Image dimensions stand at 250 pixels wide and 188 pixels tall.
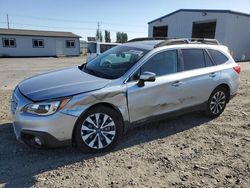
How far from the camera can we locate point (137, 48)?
14.6ft

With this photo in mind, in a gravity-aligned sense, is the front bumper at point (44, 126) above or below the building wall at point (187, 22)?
below

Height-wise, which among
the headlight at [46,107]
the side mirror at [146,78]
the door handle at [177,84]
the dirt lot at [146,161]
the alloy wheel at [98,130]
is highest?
the side mirror at [146,78]

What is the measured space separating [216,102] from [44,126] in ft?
12.4

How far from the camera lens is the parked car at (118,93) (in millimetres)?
3227

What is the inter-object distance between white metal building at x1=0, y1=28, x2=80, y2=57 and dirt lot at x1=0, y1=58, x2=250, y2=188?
27.5 m

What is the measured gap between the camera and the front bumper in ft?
10.4

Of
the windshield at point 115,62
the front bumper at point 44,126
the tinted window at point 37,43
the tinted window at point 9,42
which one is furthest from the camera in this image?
the tinted window at point 37,43

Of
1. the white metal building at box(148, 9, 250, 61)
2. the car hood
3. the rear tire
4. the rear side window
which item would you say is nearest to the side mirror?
the car hood

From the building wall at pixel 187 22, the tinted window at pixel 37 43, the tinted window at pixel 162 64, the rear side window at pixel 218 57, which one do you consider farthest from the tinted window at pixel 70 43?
the tinted window at pixel 162 64

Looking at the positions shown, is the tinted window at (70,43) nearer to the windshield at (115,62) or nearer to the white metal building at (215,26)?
the white metal building at (215,26)

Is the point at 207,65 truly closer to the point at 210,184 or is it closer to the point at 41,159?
the point at 210,184

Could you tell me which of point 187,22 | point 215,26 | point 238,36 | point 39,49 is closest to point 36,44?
point 39,49

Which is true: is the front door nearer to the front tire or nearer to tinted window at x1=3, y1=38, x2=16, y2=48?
the front tire

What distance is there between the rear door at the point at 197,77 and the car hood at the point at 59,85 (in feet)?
5.54
